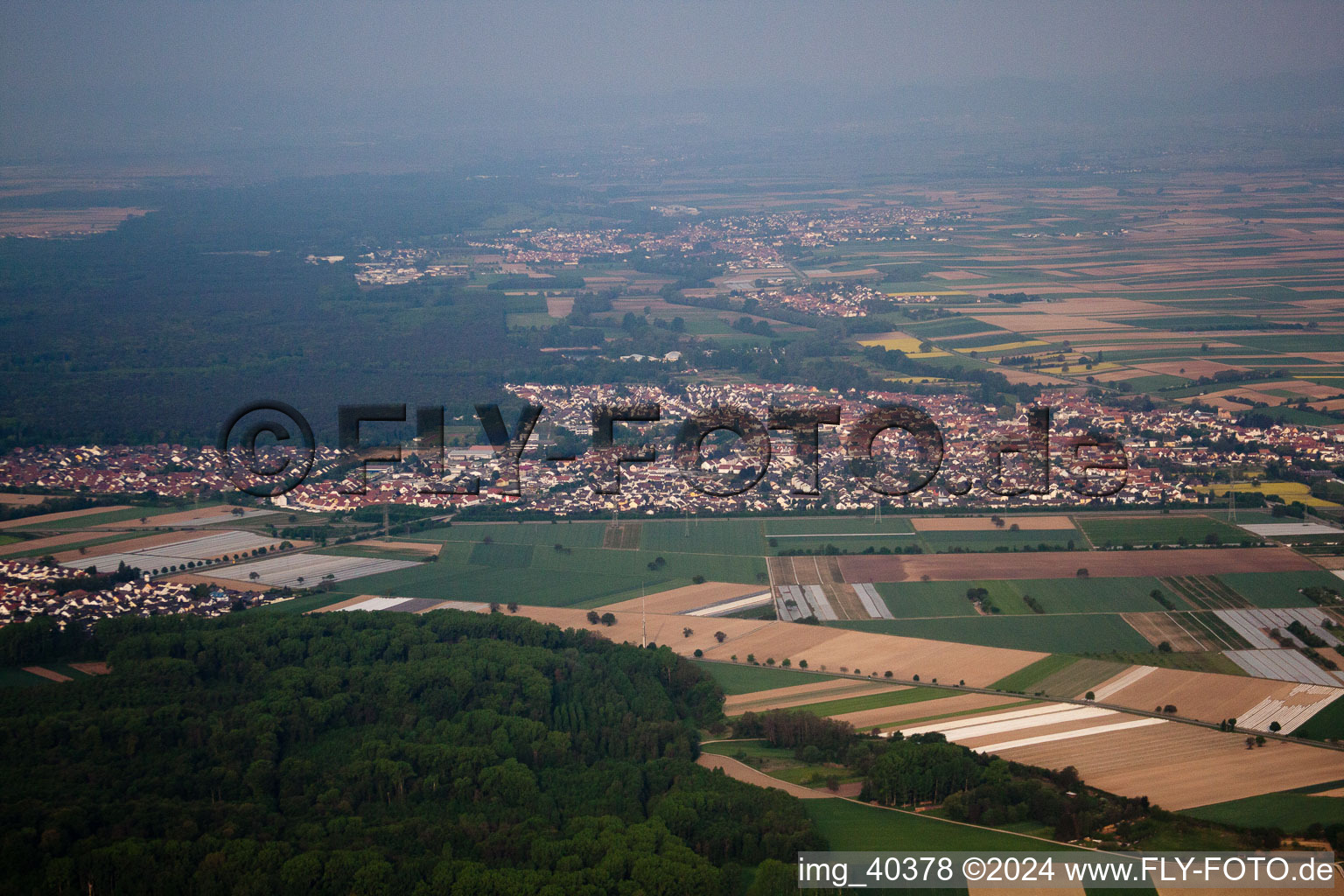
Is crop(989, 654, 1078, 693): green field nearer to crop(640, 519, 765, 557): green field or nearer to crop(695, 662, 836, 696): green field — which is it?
crop(695, 662, 836, 696): green field

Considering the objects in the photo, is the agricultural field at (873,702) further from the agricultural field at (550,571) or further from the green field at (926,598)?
the agricultural field at (550,571)

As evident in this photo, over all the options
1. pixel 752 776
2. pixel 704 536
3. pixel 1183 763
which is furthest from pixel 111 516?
pixel 1183 763

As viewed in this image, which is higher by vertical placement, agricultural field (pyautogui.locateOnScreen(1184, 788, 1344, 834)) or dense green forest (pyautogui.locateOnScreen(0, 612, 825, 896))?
dense green forest (pyautogui.locateOnScreen(0, 612, 825, 896))

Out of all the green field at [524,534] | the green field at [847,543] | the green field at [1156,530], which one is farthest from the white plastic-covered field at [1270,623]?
the green field at [524,534]

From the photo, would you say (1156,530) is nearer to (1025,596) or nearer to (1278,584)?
(1278,584)

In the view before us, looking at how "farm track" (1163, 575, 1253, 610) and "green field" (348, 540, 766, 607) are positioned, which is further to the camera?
"green field" (348, 540, 766, 607)

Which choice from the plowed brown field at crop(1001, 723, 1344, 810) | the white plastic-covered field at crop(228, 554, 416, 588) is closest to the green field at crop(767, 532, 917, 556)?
the white plastic-covered field at crop(228, 554, 416, 588)

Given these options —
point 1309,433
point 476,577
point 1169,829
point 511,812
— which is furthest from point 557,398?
point 1169,829
